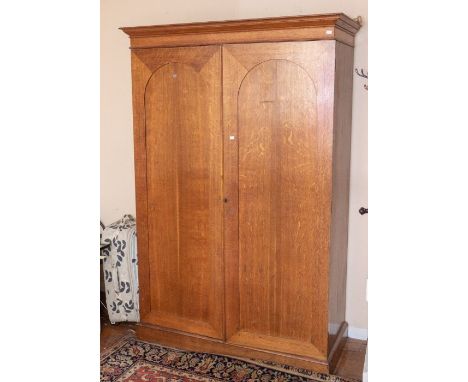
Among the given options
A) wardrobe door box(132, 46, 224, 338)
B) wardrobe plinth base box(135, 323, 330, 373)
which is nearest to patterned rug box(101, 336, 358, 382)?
wardrobe plinth base box(135, 323, 330, 373)

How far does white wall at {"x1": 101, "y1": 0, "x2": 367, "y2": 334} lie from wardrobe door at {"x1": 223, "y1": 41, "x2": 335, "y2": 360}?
53 centimetres

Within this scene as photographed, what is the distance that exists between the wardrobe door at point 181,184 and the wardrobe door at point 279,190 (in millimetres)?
99

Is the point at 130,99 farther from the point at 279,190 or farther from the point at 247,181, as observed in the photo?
the point at 279,190

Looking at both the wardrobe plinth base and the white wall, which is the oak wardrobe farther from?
the white wall

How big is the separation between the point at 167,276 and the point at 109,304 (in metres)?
0.67

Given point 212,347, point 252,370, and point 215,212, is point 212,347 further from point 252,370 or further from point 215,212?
point 215,212

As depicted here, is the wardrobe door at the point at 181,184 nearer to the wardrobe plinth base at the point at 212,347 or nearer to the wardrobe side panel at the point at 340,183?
the wardrobe plinth base at the point at 212,347

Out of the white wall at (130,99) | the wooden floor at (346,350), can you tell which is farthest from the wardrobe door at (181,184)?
the white wall at (130,99)

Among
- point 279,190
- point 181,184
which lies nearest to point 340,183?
point 279,190

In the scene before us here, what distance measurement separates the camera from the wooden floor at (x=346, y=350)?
3.00m

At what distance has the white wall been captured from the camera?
3193 mm

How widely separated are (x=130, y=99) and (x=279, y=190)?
156 cm
